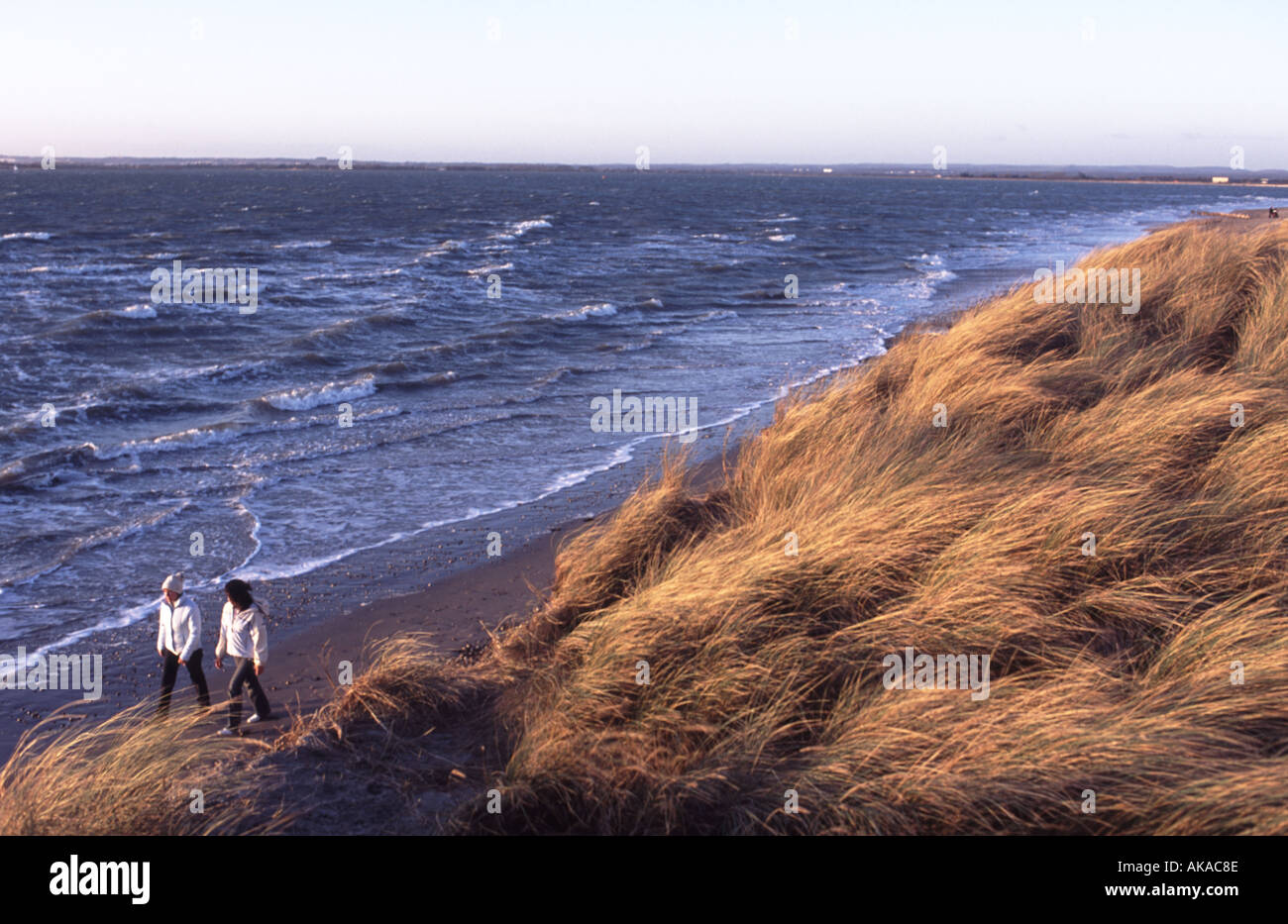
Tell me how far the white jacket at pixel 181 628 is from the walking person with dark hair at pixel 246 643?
0.60ft

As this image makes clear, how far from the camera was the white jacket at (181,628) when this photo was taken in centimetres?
626

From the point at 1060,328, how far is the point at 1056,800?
7.43 metres

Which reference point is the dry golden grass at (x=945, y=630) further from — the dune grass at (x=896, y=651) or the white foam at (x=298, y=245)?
the white foam at (x=298, y=245)

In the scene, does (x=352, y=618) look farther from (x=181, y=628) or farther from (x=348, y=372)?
(x=348, y=372)

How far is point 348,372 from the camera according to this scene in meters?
18.2

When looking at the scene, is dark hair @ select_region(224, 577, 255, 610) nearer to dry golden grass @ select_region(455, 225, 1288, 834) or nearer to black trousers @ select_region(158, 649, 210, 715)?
black trousers @ select_region(158, 649, 210, 715)

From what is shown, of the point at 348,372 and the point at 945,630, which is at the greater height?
the point at 348,372

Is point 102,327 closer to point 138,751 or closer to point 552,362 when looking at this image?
point 552,362

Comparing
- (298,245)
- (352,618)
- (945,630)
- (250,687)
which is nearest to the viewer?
(945,630)

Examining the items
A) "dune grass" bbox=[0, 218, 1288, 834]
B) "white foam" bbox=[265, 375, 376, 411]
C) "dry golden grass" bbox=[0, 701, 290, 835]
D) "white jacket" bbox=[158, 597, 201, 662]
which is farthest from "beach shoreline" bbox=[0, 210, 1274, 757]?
"white foam" bbox=[265, 375, 376, 411]

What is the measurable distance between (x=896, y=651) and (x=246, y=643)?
4.21 m

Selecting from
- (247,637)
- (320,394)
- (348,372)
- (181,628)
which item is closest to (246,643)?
(247,637)

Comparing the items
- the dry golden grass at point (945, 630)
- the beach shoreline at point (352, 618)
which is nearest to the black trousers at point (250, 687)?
the beach shoreline at point (352, 618)
